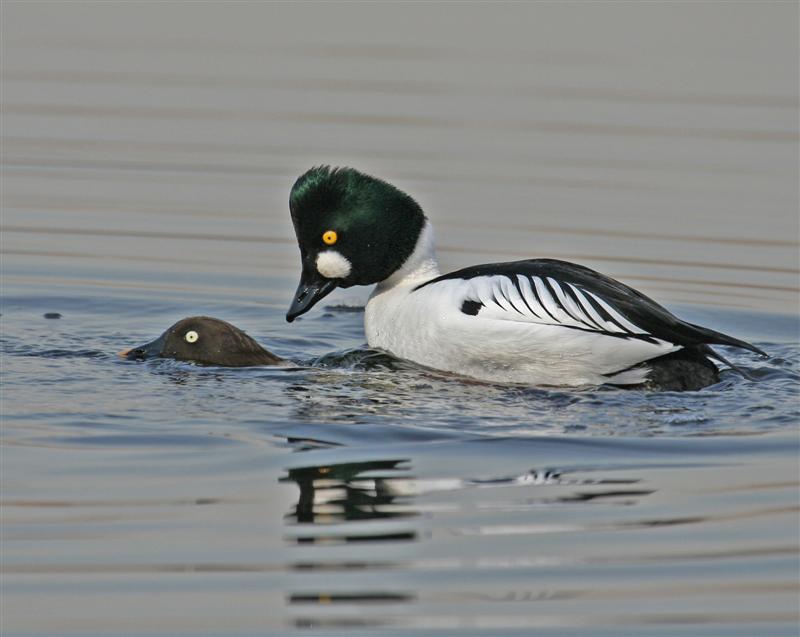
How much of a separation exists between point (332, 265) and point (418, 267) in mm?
593

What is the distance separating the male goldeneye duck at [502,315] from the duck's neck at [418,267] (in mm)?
146

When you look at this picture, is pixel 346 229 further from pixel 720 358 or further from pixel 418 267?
pixel 720 358

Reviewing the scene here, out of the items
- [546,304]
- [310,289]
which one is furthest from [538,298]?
[310,289]

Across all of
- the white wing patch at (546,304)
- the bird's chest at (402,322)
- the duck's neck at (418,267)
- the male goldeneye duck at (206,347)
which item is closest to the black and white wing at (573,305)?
the white wing patch at (546,304)

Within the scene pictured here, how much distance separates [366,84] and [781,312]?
→ 7526 mm

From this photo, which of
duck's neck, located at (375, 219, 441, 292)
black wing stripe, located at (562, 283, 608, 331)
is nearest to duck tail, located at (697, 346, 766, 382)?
black wing stripe, located at (562, 283, 608, 331)

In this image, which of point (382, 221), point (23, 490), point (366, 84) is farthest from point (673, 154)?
point (23, 490)

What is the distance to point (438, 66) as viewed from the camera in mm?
19453

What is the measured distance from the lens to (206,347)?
1018cm

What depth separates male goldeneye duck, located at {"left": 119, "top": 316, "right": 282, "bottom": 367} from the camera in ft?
Result: 33.3

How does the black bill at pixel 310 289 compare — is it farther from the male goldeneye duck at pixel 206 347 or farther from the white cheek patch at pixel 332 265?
the male goldeneye duck at pixel 206 347

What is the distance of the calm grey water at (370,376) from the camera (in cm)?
630

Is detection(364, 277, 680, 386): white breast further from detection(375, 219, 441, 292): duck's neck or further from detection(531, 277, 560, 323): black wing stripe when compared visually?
A: detection(375, 219, 441, 292): duck's neck

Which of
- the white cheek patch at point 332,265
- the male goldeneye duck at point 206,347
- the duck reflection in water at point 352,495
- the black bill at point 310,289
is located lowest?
the duck reflection in water at point 352,495
